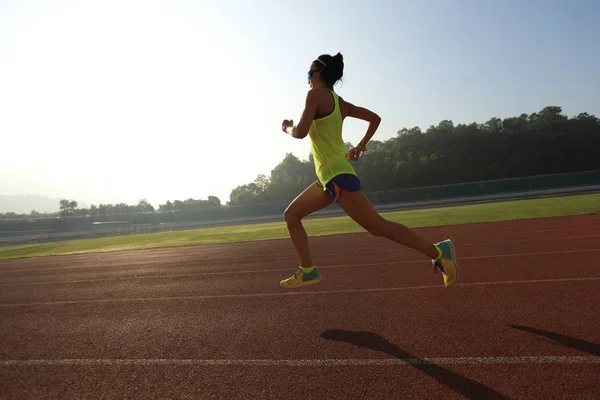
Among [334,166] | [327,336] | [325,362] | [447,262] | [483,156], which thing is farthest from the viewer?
[483,156]

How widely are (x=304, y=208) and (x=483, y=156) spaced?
82900 millimetres

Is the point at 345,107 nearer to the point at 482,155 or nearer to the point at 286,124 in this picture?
the point at 286,124

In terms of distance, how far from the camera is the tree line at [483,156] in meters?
74.9

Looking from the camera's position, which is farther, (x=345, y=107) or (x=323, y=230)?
(x=323, y=230)

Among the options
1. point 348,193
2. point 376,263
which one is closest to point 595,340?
point 348,193

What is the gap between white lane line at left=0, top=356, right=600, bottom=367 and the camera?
3.01m

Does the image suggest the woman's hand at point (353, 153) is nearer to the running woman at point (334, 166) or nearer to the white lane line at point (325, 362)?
the running woman at point (334, 166)

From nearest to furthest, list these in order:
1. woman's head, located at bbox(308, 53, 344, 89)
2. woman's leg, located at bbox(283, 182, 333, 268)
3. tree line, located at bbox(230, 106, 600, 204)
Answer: woman's head, located at bbox(308, 53, 344, 89) < woman's leg, located at bbox(283, 182, 333, 268) < tree line, located at bbox(230, 106, 600, 204)

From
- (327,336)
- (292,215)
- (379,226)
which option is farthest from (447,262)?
(292,215)

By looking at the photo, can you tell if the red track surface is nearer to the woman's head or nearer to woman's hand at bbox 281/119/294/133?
woman's hand at bbox 281/119/294/133

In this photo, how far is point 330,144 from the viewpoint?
4281mm

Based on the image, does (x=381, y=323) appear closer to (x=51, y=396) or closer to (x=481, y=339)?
(x=481, y=339)

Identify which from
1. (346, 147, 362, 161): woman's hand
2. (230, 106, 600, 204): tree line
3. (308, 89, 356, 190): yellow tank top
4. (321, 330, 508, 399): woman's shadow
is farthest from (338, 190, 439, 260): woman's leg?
(230, 106, 600, 204): tree line

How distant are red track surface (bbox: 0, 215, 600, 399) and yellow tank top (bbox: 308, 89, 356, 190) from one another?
1587 millimetres
